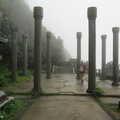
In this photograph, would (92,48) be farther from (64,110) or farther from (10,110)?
(10,110)

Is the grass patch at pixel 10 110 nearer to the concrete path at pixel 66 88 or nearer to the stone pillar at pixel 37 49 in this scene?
the stone pillar at pixel 37 49

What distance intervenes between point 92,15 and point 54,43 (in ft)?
121

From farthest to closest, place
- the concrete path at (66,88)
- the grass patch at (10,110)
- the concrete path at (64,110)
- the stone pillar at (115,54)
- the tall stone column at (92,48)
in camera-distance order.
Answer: the stone pillar at (115,54) < the concrete path at (66,88) < the tall stone column at (92,48) < the concrete path at (64,110) < the grass patch at (10,110)

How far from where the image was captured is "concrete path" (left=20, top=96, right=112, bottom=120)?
23.4 ft

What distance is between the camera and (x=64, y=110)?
7.97m

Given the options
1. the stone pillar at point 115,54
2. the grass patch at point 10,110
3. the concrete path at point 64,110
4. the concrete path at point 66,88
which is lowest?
the concrete path at point 64,110

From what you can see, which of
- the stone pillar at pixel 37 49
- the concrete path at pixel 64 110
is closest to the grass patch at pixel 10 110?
the concrete path at pixel 64 110

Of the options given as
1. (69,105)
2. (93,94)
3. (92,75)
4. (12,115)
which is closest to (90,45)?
(92,75)

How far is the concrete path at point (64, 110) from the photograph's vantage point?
23.4 feet

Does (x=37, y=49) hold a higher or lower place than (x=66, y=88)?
higher

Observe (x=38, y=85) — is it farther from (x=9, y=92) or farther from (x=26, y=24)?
(x=26, y=24)

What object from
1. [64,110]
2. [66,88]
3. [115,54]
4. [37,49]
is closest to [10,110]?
[64,110]

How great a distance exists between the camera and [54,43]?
48562mm

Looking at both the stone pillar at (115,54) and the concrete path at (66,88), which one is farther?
the stone pillar at (115,54)
